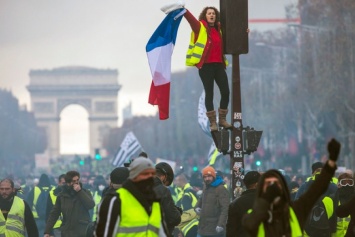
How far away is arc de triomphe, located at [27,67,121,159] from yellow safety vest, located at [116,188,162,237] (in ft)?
516

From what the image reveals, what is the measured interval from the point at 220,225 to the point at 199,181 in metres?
12.0

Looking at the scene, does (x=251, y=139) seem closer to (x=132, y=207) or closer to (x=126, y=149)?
(x=132, y=207)

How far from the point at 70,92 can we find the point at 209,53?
16134cm

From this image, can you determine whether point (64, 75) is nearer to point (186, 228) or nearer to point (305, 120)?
point (305, 120)

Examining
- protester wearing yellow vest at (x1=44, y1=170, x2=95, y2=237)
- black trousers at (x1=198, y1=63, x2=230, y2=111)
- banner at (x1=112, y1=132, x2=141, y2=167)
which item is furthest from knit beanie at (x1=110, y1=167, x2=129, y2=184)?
banner at (x1=112, y1=132, x2=141, y2=167)

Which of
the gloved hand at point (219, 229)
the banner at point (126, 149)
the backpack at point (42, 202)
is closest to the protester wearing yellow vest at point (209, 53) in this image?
the gloved hand at point (219, 229)

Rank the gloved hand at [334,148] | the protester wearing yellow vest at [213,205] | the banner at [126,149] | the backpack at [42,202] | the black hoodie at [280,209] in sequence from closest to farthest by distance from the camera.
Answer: the black hoodie at [280,209] < the gloved hand at [334,148] < the protester wearing yellow vest at [213,205] < the backpack at [42,202] < the banner at [126,149]

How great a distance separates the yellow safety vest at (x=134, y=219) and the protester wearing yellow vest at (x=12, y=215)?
6.76 meters

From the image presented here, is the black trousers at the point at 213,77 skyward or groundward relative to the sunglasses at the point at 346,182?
skyward

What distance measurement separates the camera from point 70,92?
17812cm

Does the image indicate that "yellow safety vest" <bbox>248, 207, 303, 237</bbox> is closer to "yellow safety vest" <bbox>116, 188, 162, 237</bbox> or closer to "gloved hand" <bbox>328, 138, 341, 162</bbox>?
"gloved hand" <bbox>328, 138, 341, 162</bbox>

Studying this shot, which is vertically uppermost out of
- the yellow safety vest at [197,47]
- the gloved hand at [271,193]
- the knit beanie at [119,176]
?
the yellow safety vest at [197,47]

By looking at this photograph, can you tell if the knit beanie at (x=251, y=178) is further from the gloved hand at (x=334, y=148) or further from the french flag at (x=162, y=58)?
the french flag at (x=162, y=58)

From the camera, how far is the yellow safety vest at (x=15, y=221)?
731 inches
